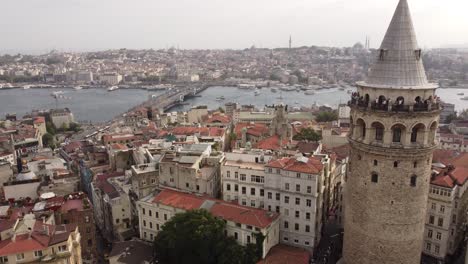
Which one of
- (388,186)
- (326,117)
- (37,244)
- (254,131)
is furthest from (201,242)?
(326,117)

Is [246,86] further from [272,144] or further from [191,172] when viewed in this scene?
[191,172]

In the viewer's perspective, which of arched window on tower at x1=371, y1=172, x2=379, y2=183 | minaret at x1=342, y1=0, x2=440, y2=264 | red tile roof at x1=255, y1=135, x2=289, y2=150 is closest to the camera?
minaret at x1=342, y1=0, x2=440, y2=264

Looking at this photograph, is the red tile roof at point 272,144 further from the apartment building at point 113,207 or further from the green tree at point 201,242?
the green tree at point 201,242

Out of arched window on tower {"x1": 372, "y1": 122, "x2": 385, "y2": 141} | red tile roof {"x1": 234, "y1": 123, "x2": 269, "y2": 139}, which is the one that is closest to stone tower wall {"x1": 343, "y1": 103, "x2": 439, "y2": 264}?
arched window on tower {"x1": 372, "y1": 122, "x2": 385, "y2": 141}

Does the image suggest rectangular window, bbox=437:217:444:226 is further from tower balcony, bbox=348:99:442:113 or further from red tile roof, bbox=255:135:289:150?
red tile roof, bbox=255:135:289:150

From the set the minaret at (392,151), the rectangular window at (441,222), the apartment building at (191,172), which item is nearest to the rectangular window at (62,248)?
the apartment building at (191,172)

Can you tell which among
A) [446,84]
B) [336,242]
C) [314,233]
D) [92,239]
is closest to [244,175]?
[314,233]
